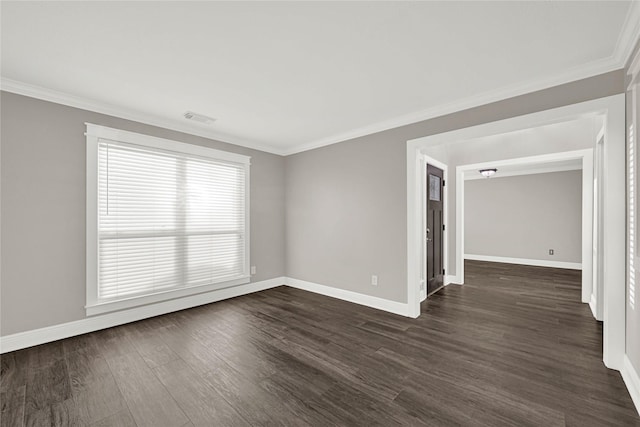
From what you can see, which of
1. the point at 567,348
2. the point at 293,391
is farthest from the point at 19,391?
the point at 567,348

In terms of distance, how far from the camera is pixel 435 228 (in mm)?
4656

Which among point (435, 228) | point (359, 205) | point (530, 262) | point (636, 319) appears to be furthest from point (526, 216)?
point (636, 319)

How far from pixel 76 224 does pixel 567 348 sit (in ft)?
17.0

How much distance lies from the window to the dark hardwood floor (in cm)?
50

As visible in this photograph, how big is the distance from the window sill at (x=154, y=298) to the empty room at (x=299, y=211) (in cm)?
2

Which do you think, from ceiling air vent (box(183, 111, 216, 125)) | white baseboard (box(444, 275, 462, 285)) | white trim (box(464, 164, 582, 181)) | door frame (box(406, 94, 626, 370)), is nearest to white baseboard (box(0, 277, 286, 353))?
ceiling air vent (box(183, 111, 216, 125))

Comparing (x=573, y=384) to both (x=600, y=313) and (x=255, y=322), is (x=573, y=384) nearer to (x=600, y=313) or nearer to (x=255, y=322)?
(x=600, y=313)

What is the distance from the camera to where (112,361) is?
2352mm

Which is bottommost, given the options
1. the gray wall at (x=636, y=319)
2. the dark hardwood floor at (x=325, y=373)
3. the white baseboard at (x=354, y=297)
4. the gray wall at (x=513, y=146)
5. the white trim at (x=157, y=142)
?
the dark hardwood floor at (x=325, y=373)

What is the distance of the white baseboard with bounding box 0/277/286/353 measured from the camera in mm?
2553

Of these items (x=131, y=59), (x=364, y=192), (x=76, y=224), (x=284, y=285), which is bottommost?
(x=284, y=285)

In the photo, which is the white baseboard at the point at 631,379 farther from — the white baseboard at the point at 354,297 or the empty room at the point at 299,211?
the white baseboard at the point at 354,297

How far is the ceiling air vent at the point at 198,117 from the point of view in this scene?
3.28m

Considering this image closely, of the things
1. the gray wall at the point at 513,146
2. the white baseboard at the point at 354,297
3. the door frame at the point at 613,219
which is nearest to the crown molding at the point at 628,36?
the door frame at the point at 613,219
